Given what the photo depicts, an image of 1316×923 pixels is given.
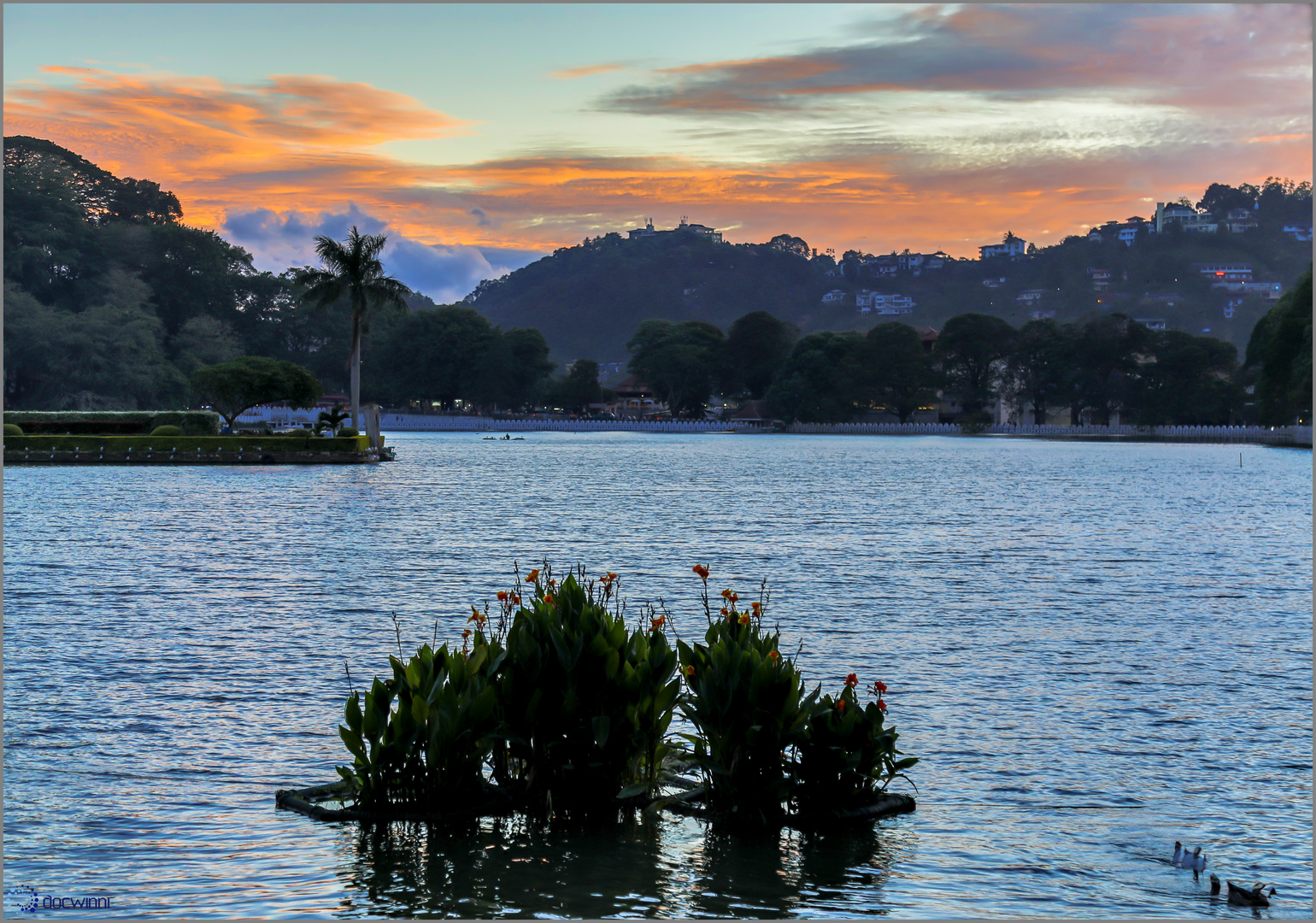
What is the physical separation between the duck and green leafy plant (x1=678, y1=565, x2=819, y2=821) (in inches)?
138

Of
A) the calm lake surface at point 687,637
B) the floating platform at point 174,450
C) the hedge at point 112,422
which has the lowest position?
the calm lake surface at point 687,637

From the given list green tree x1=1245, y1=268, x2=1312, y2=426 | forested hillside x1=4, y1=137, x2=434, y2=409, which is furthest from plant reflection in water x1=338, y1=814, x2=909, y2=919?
green tree x1=1245, y1=268, x2=1312, y2=426

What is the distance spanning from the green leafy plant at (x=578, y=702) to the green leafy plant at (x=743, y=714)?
1.23 feet

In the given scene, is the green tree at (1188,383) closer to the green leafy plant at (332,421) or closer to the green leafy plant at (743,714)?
the green leafy plant at (332,421)

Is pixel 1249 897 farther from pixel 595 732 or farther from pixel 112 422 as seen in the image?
pixel 112 422

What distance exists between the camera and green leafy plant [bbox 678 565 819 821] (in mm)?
9883

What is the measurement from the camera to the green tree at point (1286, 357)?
120812 millimetres

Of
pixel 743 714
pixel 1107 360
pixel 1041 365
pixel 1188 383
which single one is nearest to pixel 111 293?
pixel 1041 365

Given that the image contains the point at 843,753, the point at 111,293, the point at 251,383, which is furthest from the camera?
the point at 111,293

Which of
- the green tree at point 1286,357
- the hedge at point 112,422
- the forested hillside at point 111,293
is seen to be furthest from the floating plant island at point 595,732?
the green tree at point 1286,357

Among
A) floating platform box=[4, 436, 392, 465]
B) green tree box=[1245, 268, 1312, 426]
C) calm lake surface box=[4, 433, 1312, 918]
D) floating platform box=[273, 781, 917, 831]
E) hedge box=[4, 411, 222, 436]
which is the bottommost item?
calm lake surface box=[4, 433, 1312, 918]

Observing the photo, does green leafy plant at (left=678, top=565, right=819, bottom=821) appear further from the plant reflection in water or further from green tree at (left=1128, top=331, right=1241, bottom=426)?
green tree at (left=1128, top=331, right=1241, bottom=426)

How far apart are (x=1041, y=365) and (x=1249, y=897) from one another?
19139 cm

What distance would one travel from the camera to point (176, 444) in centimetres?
7869
